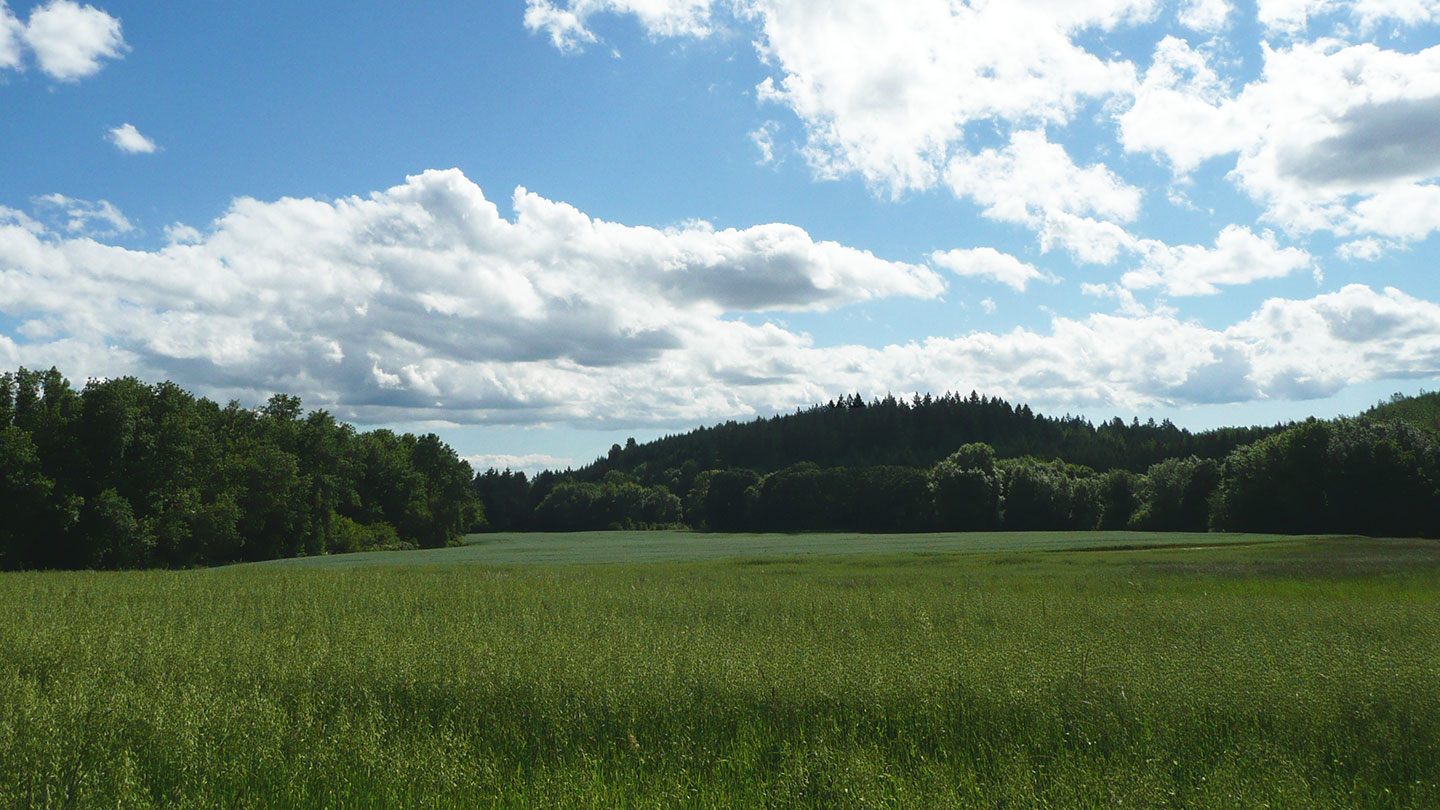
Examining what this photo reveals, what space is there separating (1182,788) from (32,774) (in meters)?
11.3

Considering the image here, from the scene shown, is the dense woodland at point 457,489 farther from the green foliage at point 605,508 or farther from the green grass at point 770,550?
the green grass at point 770,550

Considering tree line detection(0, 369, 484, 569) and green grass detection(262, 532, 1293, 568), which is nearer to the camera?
tree line detection(0, 369, 484, 569)

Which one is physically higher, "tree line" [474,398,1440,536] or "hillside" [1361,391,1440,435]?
"hillside" [1361,391,1440,435]

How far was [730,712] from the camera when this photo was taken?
10.4 metres

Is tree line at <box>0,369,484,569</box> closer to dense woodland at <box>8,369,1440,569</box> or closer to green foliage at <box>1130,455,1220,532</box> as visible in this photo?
dense woodland at <box>8,369,1440,569</box>

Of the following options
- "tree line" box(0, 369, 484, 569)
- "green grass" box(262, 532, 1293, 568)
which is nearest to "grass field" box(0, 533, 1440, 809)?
"green grass" box(262, 532, 1293, 568)

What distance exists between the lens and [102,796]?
7.88 meters

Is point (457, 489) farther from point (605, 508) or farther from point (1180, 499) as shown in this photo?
point (1180, 499)

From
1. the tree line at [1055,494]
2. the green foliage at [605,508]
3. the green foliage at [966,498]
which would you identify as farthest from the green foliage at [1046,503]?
the green foliage at [605,508]

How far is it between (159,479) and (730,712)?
6143cm

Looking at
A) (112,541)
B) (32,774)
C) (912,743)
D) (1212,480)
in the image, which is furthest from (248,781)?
(1212,480)

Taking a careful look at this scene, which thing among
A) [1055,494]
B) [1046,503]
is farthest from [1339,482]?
[1046,503]

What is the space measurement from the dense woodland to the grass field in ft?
146

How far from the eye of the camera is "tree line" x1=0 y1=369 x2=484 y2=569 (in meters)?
51.5
